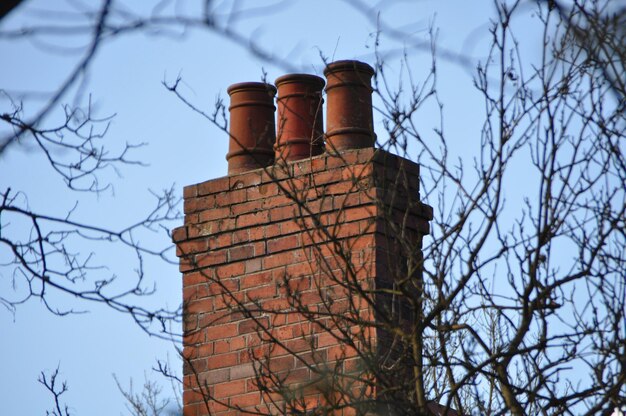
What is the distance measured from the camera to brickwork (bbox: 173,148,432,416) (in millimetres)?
4992

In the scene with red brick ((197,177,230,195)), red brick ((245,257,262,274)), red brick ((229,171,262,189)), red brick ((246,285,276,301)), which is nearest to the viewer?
red brick ((246,285,276,301))

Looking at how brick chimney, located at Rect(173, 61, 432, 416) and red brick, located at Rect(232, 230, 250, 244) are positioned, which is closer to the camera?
brick chimney, located at Rect(173, 61, 432, 416)

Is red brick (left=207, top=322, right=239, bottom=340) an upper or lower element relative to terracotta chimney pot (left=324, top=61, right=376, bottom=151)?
lower

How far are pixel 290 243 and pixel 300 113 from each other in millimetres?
695

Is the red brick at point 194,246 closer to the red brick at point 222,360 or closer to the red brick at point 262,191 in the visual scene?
the red brick at point 262,191

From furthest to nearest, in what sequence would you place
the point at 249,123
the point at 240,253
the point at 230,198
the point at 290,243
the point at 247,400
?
1. the point at 249,123
2. the point at 230,198
3. the point at 240,253
4. the point at 290,243
5. the point at 247,400

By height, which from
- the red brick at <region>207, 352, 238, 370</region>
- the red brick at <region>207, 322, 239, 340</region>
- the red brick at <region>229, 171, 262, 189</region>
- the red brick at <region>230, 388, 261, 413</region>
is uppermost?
the red brick at <region>229, 171, 262, 189</region>

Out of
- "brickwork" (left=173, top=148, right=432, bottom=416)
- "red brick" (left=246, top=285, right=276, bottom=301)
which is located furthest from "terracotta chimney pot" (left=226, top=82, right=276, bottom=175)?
"red brick" (left=246, top=285, right=276, bottom=301)

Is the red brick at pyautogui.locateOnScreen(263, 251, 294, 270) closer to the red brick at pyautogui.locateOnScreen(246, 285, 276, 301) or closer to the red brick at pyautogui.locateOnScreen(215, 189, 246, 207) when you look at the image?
the red brick at pyautogui.locateOnScreen(246, 285, 276, 301)

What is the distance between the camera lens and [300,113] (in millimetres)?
5637

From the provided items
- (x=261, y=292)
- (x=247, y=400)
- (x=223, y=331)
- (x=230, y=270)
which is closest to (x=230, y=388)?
(x=247, y=400)

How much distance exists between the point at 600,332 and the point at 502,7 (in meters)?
1.32

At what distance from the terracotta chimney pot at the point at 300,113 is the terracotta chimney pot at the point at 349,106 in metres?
0.08

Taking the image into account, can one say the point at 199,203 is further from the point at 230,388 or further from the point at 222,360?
the point at 230,388
